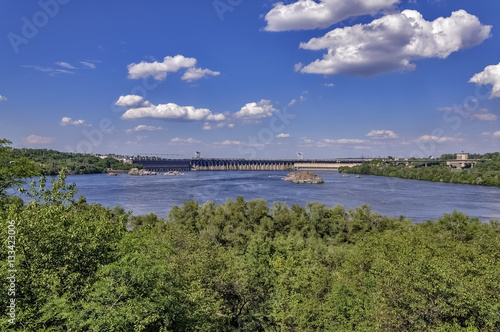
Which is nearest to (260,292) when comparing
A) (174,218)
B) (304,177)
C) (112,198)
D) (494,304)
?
(494,304)

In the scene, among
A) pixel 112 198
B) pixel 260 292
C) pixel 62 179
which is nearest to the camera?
pixel 62 179

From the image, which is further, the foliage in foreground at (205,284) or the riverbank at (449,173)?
the riverbank at (449,173)

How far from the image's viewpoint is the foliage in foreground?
8250 mm

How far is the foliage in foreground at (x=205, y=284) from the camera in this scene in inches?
325

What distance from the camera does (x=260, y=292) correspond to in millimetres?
16406

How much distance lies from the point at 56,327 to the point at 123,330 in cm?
144

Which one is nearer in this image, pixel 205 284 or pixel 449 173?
pixel 205 284

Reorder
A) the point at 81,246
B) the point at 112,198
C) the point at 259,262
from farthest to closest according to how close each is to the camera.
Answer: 1. the point at 112,198
2. the point at 259,262
3. the point at 81,246

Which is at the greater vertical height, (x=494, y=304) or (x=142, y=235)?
(x=142, y=235)

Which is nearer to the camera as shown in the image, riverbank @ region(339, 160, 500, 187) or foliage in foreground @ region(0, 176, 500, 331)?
foliage in foreground @ region(0, 176, 500, 331)

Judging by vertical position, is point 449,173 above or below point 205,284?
above

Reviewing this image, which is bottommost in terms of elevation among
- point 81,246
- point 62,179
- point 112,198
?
point 112,198

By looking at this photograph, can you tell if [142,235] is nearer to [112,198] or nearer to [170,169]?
[112,198]

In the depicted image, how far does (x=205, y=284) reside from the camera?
14781 mm
